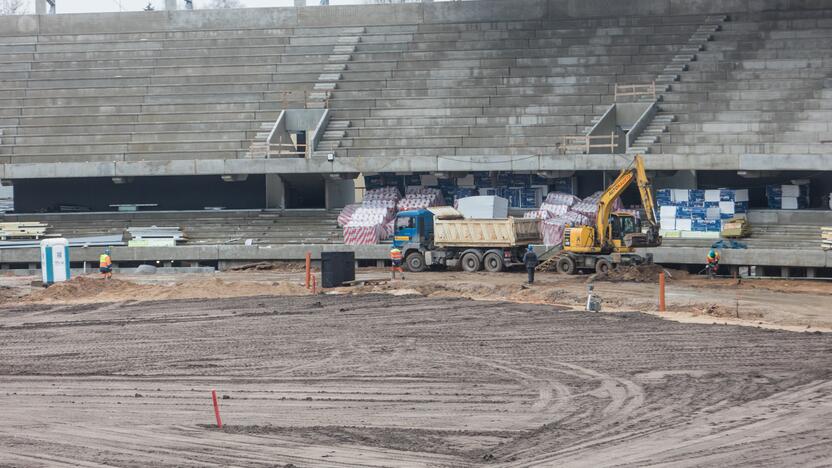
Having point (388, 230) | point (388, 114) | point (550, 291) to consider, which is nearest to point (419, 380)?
point (550, 291)

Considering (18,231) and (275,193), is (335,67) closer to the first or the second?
(275,193)

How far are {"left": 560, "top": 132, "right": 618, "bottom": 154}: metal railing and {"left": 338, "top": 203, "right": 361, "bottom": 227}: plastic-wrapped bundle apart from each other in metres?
8.46

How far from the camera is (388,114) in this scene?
48.5 m

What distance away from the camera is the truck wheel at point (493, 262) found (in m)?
39.4

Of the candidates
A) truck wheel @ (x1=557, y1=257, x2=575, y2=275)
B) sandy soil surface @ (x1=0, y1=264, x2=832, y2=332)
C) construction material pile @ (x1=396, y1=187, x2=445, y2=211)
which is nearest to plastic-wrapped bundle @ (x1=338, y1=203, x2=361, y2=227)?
construction material pile @ (x1=396, y1=187, x2=445, y2=211)

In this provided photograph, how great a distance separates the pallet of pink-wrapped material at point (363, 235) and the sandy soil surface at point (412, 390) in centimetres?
1422

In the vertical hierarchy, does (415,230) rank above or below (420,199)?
below

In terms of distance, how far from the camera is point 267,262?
43531 millimetres

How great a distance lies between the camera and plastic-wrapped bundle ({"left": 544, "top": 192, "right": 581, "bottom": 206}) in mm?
43938

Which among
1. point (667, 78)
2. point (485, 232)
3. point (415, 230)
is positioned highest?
point (667, 78)

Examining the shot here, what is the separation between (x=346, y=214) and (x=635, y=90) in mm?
13111

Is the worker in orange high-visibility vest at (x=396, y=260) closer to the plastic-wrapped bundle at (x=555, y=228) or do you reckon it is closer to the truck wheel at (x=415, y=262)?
the truck wheel at (x=415, y=262)

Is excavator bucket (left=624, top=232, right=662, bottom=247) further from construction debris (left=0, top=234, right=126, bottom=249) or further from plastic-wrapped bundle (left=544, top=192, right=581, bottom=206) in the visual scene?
construction debris (left=0, top=234, right=126, bottom=249)

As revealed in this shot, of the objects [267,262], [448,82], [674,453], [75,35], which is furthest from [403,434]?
[75,35]
